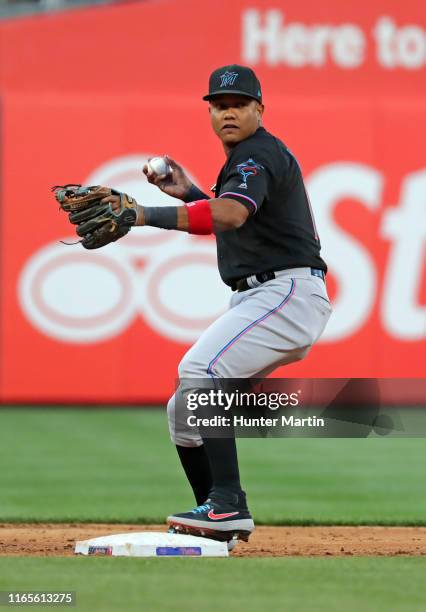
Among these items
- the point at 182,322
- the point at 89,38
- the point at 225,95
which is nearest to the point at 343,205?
the point at 182,322

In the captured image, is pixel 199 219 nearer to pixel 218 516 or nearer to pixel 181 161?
pixel 218 516

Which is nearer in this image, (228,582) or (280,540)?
(228,582)

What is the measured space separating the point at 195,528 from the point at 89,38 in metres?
9.19

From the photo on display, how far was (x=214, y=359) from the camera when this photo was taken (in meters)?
5.18

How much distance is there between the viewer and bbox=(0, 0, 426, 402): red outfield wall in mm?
13062

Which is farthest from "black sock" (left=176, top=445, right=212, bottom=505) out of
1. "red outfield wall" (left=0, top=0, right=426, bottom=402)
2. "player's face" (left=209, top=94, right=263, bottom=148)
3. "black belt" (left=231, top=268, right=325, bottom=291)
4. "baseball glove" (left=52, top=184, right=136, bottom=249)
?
"red outfield wall" (left=0, top=0, right=426, bottom=402)

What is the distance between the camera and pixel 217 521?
511 centimetres

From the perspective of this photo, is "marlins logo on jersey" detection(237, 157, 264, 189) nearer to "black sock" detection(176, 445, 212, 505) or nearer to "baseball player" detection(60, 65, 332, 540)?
"baseball player" detection(60, 65, 332, 540)

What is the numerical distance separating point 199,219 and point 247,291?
0.62 m

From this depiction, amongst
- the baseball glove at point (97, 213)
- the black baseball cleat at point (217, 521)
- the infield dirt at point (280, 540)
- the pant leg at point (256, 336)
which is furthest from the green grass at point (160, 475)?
the baseball glove at point (97, 213)

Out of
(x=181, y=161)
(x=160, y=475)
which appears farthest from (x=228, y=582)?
(x=181, y=161)

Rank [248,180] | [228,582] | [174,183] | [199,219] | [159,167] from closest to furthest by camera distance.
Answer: [228,582] → [199,219] → [248,180] → [159,167] → [174,183]

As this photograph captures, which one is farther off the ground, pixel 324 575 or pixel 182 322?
pixel 182 322

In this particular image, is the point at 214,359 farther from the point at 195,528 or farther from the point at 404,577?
the point at 404,577
